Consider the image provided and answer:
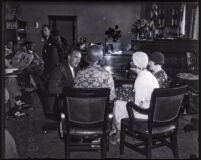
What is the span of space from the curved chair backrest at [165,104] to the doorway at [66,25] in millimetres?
8686

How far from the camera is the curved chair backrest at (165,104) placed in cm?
288

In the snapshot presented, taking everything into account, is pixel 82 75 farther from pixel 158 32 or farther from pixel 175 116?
pixel 158 32

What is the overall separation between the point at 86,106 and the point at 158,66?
4.55 feet

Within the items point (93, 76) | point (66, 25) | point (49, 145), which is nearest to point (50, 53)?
point (49, 145)

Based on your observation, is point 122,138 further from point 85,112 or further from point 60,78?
point 60,78

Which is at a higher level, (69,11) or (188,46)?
(69,11)

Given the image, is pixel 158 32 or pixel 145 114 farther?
pixel 158 32

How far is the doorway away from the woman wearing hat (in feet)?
25.8

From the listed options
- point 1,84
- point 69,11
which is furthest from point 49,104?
point 69,11

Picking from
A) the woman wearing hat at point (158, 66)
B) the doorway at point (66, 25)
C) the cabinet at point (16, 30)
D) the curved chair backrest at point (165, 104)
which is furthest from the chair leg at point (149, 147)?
the doorway at point (66, 25)

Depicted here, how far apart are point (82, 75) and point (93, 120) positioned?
565 mm

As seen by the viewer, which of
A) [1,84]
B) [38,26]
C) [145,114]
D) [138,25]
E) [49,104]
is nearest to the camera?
[1,84]

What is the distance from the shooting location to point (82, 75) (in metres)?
3.21

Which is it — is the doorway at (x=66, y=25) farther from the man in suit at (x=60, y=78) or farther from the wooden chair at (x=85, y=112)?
the wooden chair at (x=85, y=112)
